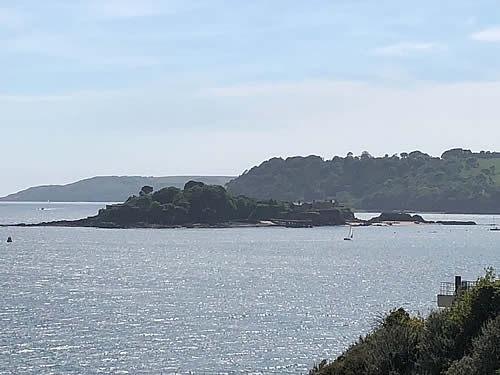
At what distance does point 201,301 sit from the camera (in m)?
80.8

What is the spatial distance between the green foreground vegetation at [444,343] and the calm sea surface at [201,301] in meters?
23.2

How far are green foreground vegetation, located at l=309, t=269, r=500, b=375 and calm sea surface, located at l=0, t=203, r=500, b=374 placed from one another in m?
23.2

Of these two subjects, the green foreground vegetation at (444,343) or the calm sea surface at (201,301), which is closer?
the green foreground vegetation at (444,343)

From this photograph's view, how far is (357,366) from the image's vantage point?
27.3 meters

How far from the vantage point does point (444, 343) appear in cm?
2489

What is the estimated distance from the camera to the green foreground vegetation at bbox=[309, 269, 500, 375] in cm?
2241

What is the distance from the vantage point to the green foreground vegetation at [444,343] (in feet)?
73.5

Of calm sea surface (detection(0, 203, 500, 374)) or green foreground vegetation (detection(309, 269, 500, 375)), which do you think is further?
calm sea surface (detection(0, 203, 500, 374))

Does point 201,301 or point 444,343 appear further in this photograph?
point 201,301

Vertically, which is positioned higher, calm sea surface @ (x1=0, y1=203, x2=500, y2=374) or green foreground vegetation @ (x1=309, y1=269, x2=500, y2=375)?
green foreground vegetation @ (x1=309, y1=269, x2=500, y2=375)

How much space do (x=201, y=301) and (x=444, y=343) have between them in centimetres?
5687

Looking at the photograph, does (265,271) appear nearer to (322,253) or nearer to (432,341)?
(322,253)

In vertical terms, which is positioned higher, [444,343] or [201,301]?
[444,343]

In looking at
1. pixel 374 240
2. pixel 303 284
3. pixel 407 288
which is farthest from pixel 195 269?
pixel 374 240
